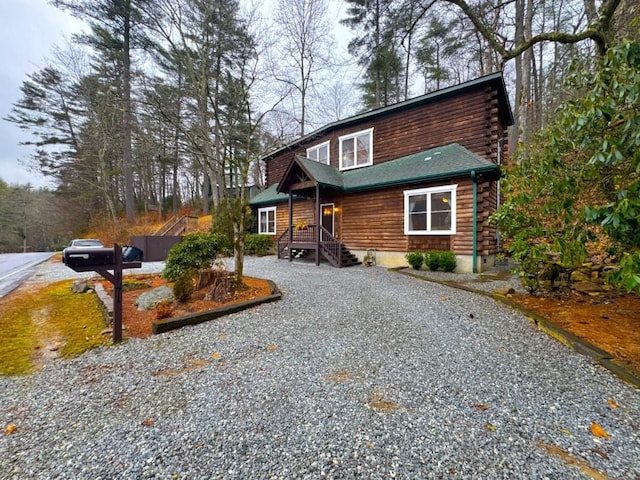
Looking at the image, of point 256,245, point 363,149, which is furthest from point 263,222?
point 363,149

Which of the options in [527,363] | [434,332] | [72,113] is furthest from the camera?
[72,113]

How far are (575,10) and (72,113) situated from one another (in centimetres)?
3261

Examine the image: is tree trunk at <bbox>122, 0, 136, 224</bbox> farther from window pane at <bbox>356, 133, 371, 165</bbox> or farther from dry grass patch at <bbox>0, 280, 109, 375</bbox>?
window pane at <bbox>356, 133, 371, 165</bbox>

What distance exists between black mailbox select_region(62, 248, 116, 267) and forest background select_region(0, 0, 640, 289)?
277 cm

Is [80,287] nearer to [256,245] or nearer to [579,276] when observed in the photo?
[256,245]

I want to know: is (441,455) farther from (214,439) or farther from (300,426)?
(214,439)

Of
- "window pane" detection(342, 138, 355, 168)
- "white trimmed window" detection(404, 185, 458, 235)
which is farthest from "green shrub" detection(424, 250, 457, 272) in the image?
"window pane" detection(342, 138, 355, 168)

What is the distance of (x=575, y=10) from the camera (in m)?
12.7

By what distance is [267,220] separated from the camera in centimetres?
1545

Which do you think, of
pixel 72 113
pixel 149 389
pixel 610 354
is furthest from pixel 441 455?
pixel 72 113

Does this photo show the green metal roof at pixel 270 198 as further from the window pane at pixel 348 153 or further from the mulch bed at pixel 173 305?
the mulch bed at pixel 173 305

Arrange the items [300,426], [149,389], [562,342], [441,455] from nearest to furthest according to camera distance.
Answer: [441,455], [300,426], [149,389], [562,342]

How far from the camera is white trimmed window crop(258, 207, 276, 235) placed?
15.1 metres

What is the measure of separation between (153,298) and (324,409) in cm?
459
